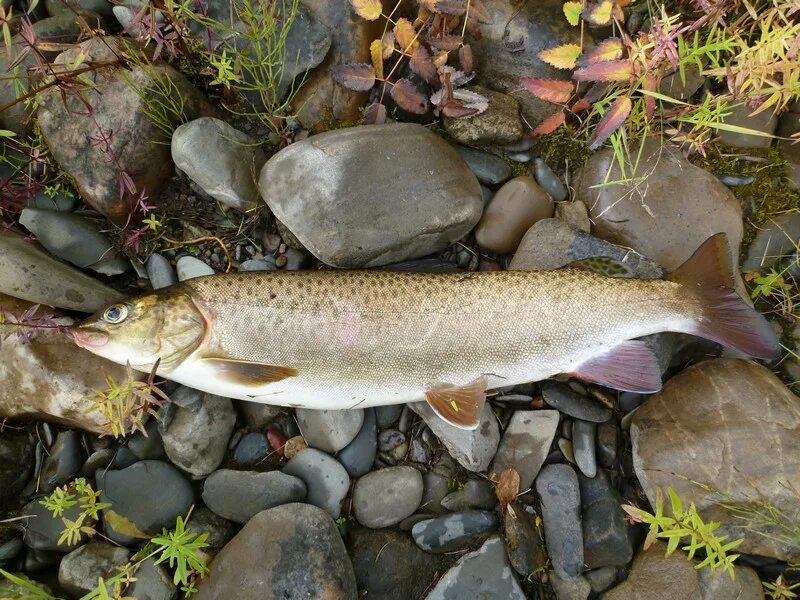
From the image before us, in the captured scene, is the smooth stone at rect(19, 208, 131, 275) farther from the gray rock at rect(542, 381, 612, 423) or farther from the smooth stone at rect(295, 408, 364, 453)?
the gray rock at rect(542, 381, 612, 423)

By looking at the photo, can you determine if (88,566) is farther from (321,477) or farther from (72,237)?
(72,237)

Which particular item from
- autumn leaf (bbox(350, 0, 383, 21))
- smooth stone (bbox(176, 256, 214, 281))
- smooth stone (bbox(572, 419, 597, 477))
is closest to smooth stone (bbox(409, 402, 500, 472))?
smooth stone (bbox(572, 419, 597, 477))

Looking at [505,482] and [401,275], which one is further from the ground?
[401,275]

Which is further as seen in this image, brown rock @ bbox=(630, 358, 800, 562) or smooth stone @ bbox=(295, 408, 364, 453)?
smooth stone @ bbox=(295, 408, 364, 453)

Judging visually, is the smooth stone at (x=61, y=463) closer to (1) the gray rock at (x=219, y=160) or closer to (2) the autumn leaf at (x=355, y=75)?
(1) the gray rock at (x=219, y=160)

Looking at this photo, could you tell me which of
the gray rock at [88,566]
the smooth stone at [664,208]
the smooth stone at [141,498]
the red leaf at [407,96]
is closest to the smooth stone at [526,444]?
the smooth stone at [664,208]

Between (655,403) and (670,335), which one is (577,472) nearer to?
(655,403)

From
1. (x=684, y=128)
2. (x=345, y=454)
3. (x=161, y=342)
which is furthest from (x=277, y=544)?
(x=684, y=128)
